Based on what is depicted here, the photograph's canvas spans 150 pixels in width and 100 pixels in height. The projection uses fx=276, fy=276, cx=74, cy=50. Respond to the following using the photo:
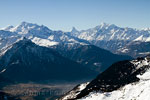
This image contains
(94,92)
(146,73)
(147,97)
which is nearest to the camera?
(147,97)

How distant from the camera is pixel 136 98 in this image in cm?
10638

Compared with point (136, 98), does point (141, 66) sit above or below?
above

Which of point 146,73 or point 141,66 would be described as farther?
point 141,66

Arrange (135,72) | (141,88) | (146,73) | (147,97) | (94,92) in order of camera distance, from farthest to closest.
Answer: (135,72) < (146,73) < (94,92) < (141,88) < (147,97)

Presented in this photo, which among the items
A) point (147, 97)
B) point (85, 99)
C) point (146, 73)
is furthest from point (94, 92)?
point (146, 73)

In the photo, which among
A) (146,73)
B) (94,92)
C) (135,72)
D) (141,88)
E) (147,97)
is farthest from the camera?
(135,72)

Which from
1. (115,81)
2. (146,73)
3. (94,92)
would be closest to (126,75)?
(115,81)

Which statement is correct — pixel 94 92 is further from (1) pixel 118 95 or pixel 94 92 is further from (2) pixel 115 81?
(2) pixel 115 81

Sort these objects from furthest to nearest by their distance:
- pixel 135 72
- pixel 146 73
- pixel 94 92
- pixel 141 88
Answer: pixel 135 72 < pixel 146 73 < pixel 94 92 < pixel 141 88

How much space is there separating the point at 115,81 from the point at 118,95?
82334mm

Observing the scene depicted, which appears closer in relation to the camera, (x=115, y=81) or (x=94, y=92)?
(x=94, y=92)

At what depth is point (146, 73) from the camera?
17100 centimetres

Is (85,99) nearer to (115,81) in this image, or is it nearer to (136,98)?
(136,98)

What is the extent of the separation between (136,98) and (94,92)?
21.9m
